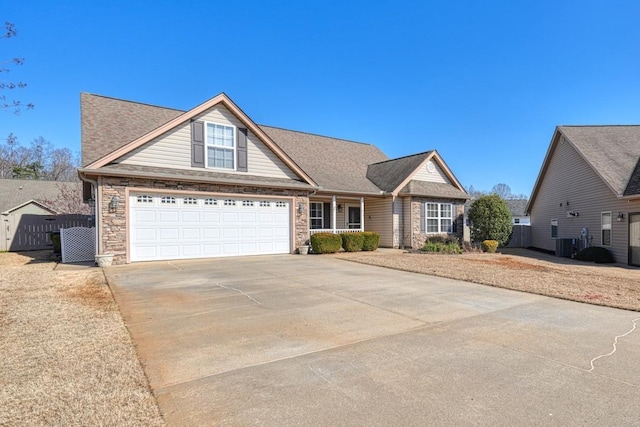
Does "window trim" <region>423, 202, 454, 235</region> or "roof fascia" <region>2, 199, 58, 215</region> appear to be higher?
"roof fascia" <region>2, 199, 58, 215</region>

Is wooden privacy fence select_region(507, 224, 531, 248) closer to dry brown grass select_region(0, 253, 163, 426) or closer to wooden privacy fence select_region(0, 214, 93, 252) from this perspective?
dry brown grass select_region(0, 253, 163, 426)

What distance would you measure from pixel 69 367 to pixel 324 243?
12311 millimetres

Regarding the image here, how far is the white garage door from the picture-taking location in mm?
12047

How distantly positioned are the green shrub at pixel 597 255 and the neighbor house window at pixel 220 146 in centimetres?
1672

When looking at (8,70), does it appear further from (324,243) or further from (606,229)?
(606,229)

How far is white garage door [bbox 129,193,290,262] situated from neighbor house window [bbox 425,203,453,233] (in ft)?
28.7

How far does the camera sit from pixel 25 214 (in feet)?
66.6

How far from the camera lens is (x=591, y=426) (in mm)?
2613

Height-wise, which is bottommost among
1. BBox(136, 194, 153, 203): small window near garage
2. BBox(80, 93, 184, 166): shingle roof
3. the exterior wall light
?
the exterior wall light

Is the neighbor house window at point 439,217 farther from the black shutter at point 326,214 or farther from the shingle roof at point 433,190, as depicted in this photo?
the black shutter at point 326,214

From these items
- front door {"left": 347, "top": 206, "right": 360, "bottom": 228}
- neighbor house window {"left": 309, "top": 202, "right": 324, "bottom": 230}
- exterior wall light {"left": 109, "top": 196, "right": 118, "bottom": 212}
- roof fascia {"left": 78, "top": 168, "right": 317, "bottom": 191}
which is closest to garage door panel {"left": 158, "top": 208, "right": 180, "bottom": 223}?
roof fascia {"left": 78, "top": 168, "right": 317, "bottom": 191}

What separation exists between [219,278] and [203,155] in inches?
250

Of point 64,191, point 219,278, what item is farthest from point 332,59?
point 64,191


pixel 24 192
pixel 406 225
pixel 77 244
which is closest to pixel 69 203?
pixel 24 192
